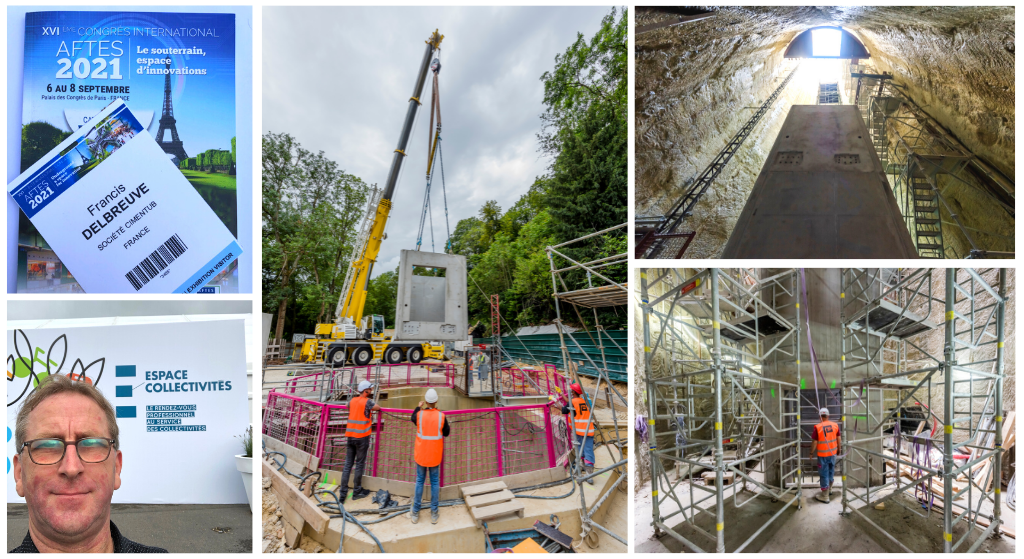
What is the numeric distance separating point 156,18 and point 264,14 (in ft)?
2.14

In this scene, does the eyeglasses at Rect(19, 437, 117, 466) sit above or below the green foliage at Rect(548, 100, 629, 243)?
below

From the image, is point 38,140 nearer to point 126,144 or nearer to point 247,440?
point 126,144

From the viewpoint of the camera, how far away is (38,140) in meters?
2.43

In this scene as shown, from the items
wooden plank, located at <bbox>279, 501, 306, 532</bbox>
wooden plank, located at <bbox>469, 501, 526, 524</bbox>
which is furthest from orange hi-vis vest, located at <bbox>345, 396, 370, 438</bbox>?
wooden plank, located at <bbox>469, 501, 526, 524</bbox>

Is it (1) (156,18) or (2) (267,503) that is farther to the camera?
(2) (267,503)

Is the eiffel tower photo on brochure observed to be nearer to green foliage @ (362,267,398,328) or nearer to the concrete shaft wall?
the concrete shaft wall

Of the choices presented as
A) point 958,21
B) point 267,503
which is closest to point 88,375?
point 267,503

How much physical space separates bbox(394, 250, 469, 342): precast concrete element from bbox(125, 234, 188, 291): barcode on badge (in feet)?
5.76

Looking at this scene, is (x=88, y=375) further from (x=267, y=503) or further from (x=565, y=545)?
(x=565, y=545)

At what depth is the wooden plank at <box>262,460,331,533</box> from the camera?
9.77 feet

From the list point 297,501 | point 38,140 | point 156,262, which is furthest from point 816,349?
point 38,140

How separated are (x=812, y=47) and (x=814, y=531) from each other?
4.27 m

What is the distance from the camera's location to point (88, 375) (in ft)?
9.48

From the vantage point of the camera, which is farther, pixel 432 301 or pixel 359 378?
pixel 359 378
